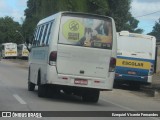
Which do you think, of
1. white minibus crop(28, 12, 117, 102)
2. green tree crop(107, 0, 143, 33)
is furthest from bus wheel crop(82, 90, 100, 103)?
green tree crop(107, 0, 143, 33)

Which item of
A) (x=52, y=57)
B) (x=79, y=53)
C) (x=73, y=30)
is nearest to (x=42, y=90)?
(x=52, y=57)

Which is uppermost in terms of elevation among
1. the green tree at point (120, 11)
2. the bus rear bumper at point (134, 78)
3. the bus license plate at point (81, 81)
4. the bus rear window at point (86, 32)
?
the green tree at point (120, 11)

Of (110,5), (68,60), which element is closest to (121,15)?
(110,5)

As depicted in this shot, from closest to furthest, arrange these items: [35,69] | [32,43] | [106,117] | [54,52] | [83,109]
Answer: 1. [106,117]
2. [83,109]
3. [54,52]
4. [35,69]
5. [32,43]

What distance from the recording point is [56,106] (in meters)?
15.5

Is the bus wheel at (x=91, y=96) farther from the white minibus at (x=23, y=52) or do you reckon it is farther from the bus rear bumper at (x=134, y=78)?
the white minibus at (x=23, y=52)

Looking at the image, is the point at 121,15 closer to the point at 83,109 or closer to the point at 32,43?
the point at 32,43

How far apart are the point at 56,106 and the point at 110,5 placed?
42.9m

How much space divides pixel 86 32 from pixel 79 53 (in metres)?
0.81

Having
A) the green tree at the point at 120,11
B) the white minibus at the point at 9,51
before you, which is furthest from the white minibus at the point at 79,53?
the white minibus at the point at 9,51

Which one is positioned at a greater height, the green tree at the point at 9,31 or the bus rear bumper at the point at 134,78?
the green tree at the point at 9,31

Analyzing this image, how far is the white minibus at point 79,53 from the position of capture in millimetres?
16812

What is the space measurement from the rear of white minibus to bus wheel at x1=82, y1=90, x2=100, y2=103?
79 centimetres

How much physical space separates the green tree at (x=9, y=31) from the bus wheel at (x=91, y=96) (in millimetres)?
111672
